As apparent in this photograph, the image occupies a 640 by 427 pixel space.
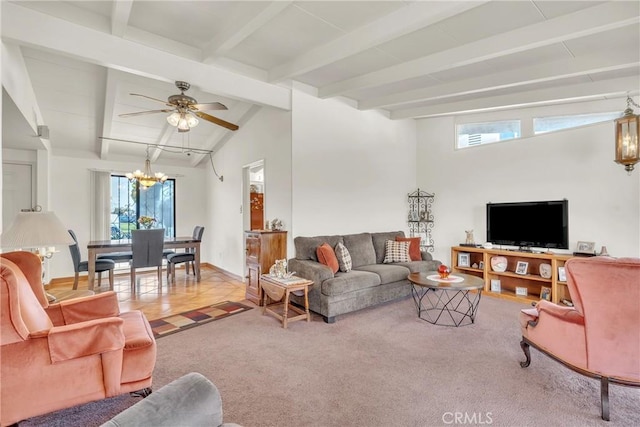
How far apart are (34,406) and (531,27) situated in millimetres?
4589

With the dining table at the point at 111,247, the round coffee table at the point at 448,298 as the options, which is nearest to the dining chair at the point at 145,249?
the dining table at the point at 111,247

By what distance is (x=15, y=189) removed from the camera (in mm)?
4898

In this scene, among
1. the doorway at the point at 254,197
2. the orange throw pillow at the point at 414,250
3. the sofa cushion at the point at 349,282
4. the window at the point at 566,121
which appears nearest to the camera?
the sofa cushion at the point at 349,282

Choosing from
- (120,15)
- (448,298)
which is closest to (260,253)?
(448,298)

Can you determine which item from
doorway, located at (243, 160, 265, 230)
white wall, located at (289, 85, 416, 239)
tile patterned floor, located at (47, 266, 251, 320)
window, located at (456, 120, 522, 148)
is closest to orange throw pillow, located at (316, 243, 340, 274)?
white wall, located at (289, 85, 416, 239)

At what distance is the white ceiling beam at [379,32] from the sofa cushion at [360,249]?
94.3 inches

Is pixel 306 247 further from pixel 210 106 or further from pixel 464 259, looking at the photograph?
pixel 464 259

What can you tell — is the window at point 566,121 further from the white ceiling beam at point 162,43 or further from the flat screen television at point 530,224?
the white ceiling beam at point 162,43

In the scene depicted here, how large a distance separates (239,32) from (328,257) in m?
2.64

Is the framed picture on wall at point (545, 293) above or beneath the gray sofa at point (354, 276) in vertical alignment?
beneath

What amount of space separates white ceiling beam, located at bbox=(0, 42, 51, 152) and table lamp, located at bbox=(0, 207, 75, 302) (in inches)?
45.1

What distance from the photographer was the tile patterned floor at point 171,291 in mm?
4270

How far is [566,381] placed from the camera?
2.34 m

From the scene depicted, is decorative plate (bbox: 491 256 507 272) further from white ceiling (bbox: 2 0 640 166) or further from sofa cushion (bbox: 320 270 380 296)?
white ceiling (bbox: 2 0 640 166)
